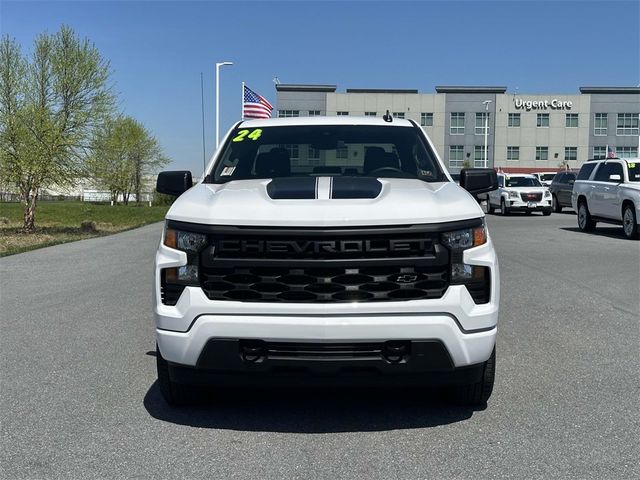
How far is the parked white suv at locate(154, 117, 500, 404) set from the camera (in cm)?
359

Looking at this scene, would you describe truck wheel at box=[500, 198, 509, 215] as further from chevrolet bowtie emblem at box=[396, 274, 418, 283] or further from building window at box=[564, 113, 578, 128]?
building window at box=[564, 113, 578, 128]

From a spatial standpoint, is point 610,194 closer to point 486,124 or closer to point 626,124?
point 486,124

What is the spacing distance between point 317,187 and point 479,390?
1.59m

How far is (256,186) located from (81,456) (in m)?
1.87

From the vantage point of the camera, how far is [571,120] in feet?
267

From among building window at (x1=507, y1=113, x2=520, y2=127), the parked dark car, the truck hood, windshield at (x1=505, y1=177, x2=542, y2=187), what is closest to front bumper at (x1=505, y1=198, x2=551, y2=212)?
the parked dark car

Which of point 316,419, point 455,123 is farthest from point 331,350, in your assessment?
point 455,123

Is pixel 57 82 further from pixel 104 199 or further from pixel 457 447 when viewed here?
pixel 104 199

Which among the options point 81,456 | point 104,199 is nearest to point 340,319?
point 81,456

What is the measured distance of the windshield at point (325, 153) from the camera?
5156 millimetres

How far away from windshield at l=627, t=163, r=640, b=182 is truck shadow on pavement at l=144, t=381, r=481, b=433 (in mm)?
14109

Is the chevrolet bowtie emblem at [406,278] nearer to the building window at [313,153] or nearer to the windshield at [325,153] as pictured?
the windshield at [325,153]

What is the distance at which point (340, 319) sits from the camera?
358cm

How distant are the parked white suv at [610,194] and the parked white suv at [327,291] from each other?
13810mm
